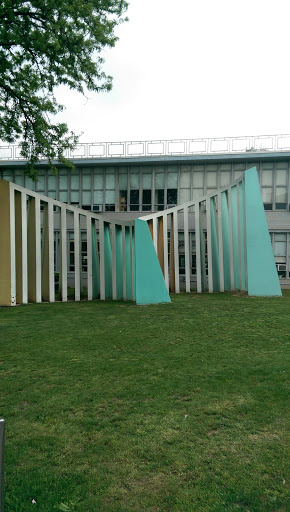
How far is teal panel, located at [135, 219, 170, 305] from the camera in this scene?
12.4 meters

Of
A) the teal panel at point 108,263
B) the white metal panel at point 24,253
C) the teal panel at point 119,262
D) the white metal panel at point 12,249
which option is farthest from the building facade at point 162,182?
the white metal panel at point 12,249

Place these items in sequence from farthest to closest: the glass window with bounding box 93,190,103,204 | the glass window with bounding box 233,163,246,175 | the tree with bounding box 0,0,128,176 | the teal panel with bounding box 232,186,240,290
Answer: the glass window with bounding box 93,190,103,204 < the glass window with bounding box 233,163,246,175 < the teal panel with bounding box 232,186,240,290 < the tree with bounding box 0,0,128,176

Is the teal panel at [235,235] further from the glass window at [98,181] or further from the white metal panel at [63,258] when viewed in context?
the glass window at [98,181]

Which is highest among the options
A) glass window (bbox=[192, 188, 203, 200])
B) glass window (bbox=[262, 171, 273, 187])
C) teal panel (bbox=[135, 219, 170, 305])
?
glass window (bbox=[262, 171, 273, 187])

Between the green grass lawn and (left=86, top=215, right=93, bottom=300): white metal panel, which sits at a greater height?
(left=86, top=215, right=93, bottom=300): white metal panel

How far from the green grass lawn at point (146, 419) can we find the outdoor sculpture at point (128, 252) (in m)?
5.28

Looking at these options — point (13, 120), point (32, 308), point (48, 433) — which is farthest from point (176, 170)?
point (48, 433)

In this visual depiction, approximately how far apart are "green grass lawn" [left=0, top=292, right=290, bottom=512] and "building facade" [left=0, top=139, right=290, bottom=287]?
1639 cm

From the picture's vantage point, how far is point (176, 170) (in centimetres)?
2433

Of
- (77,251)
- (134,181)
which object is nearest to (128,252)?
(77,251)

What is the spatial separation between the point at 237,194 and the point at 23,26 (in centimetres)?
1082

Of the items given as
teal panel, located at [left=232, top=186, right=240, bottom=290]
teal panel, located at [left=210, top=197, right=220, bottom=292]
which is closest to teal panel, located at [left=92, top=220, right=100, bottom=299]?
teal panel, located at [left=210, top=197, right=220, bottom=292]

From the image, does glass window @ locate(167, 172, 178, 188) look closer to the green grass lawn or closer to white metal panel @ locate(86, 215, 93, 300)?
white metal panel @ locate(86, 215, 93, 300)

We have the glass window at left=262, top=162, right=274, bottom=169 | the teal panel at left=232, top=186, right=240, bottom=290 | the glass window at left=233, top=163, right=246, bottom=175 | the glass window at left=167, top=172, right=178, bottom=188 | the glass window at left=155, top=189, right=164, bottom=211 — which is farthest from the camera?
the glass window at left=155, top=189, right=164, bottom=211
